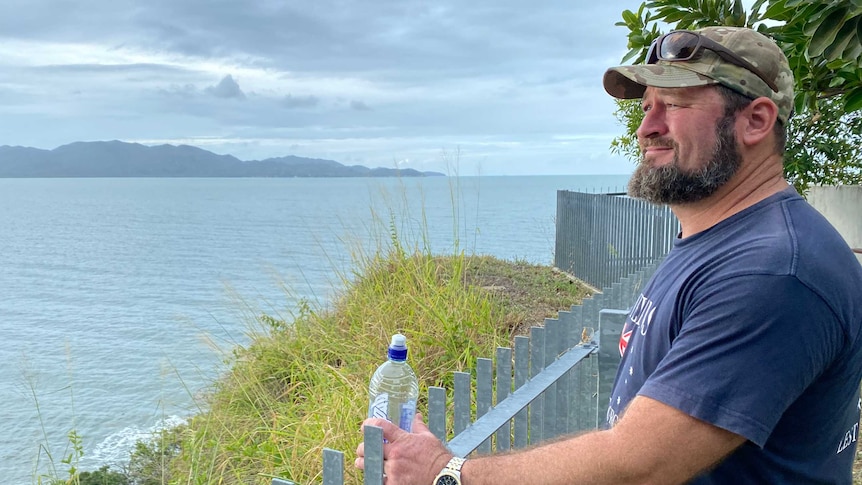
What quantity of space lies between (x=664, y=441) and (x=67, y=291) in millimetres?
21188

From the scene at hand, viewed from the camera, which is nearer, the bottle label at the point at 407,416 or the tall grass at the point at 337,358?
the bottle label at the point at 407,416

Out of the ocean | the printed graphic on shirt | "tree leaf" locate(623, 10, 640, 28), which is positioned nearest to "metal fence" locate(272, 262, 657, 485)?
the printed graphic on shirt

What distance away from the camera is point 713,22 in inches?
160

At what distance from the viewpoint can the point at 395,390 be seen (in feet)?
6.37

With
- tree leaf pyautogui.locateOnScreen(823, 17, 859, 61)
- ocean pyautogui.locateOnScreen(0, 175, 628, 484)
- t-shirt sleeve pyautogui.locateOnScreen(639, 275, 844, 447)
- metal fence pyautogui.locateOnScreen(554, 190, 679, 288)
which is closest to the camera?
t-shirt sleeve pyautogui.locateOnScreen(639, 275, 844, 447)

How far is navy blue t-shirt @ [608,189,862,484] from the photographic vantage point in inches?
51.7

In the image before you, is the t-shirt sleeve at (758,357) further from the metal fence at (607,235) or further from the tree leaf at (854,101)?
the metal fence at (607,235)

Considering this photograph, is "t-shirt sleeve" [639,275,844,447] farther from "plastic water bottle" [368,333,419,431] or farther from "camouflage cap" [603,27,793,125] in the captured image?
"plastic water bottle" [368,333,419,431]

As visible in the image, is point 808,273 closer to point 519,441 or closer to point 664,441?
point 664,441

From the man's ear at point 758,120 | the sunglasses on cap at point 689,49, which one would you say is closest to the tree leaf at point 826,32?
the sunglasses on cap at point 689,49

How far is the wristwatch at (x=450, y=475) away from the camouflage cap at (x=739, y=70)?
3.24 feet

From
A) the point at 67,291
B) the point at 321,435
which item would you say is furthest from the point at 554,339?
the point at 67,291

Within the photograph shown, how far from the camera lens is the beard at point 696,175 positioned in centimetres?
166

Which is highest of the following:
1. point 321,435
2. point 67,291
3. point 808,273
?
point 808,273
